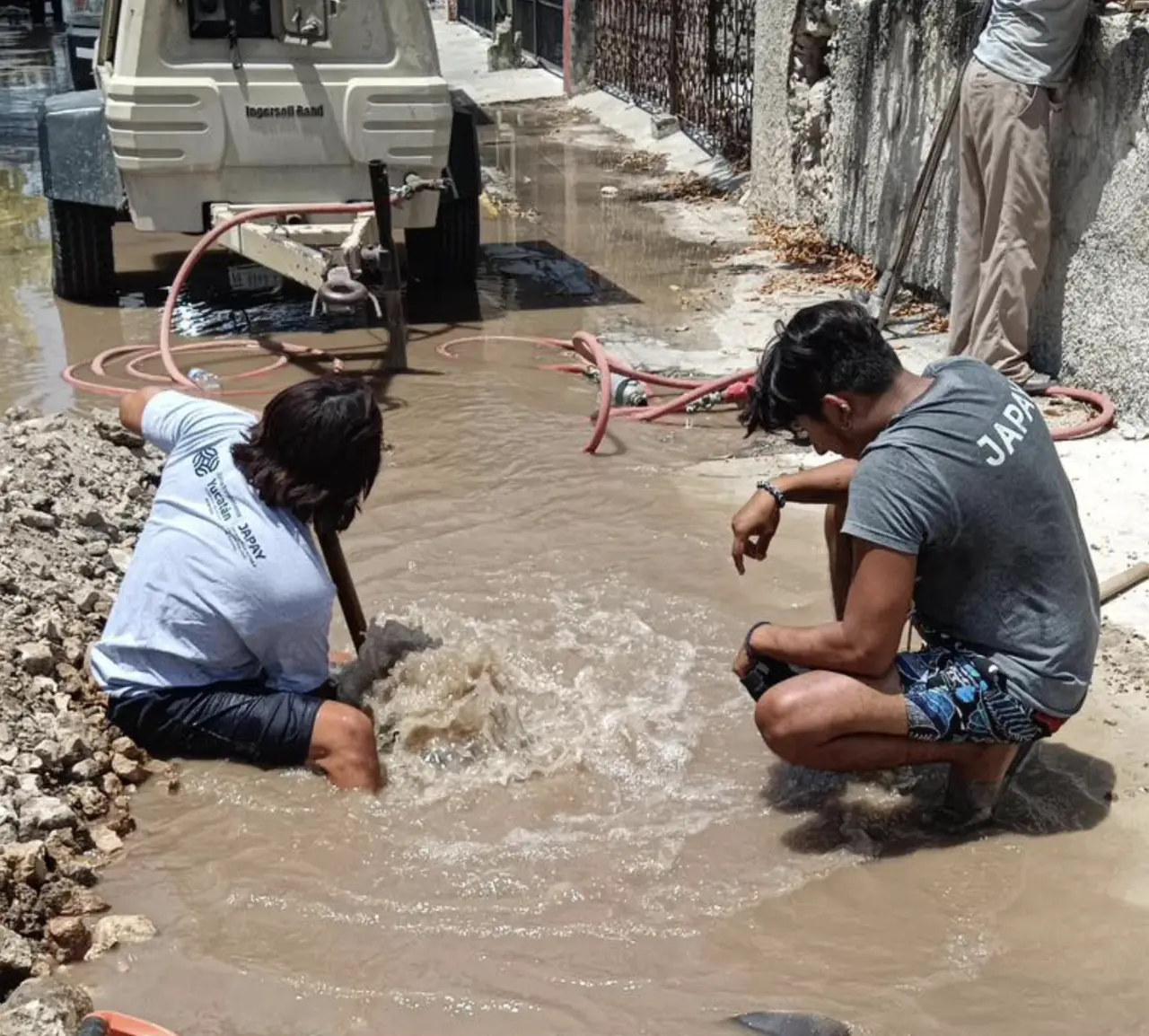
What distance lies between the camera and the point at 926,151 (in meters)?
8.21

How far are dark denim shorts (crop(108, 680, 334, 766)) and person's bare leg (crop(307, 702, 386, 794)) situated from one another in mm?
27

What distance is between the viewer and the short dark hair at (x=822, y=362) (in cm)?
310

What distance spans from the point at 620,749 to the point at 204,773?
113 centimetres

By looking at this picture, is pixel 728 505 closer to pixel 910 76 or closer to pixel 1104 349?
pixel 1104 349

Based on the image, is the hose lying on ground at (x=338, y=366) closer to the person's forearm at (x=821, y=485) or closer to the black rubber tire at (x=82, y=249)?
the black rubber tire at (x=82, y=249)

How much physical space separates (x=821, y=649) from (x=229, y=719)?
60.8 inches

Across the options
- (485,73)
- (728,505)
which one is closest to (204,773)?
(728,505)

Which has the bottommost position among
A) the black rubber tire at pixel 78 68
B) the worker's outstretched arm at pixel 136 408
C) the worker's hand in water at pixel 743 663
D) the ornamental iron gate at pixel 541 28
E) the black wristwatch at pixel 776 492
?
the worker's hand in water at pixel 743 663

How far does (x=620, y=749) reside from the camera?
3.94 metres

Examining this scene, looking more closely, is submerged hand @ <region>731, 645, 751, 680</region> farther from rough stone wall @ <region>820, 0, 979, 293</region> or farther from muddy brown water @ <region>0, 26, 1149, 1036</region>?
rough stone wall @ <region>820, 0, 979, 293</region>

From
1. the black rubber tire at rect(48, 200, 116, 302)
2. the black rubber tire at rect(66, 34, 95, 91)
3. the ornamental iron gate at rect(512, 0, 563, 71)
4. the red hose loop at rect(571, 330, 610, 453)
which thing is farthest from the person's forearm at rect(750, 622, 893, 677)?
the ornamental iron gate at rect(512, 0, 563, 71)

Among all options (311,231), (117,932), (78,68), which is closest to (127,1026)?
(117,932)

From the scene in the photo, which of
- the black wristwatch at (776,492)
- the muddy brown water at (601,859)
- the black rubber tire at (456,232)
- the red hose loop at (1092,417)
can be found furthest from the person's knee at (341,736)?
the black rubber tire at (456,232)

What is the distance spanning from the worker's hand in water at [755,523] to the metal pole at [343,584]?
3.51 feet
